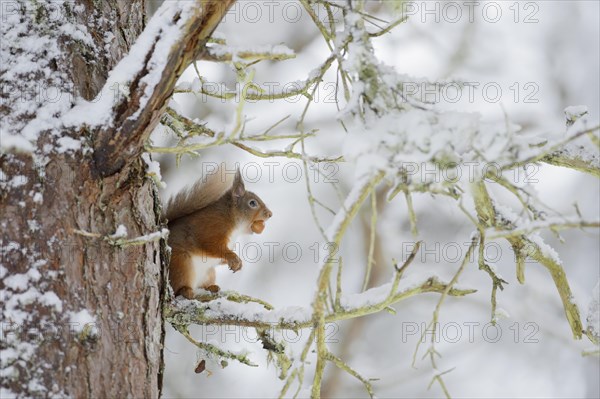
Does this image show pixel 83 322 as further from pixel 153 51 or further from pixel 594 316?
pixel 594 316

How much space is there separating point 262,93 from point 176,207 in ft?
3.69

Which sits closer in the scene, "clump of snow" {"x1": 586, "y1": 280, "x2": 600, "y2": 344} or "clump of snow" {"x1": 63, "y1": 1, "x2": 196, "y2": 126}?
"clump of snow" {"x1": 63, "y1": 1, "x2": 196, "y2": 126}

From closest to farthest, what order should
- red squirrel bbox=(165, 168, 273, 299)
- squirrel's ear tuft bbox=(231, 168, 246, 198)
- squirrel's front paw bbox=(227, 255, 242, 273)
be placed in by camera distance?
red squirrel bbox=(165, 168, 273, 299) → squirrel's front paw bbox=(227, 255, 242, 273) → squirrel's ear tuft bbox=(231, 168, 246, 198)

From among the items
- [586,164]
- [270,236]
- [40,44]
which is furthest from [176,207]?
[270,236]

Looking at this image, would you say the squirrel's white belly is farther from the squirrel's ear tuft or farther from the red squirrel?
the squirrel's ear tuft

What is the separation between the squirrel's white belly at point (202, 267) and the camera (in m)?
2.77

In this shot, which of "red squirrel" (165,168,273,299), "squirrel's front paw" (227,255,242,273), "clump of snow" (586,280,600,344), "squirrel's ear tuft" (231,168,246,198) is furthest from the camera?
"squirrel's ear tuft" (231,168,246,198)

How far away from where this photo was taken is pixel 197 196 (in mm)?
3162

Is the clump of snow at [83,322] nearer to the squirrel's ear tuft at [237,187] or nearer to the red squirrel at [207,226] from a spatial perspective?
the red squirrel at [207,226]

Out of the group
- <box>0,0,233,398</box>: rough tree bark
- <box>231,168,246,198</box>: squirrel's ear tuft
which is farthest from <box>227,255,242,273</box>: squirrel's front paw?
<box>0,0,233,398</box>: rough tree bark

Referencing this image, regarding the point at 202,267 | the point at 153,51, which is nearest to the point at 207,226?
the point at 202,267

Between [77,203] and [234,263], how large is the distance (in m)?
1.33

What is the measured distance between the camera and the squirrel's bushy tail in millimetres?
3064

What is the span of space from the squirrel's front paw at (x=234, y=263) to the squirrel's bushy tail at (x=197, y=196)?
11.7 inches
